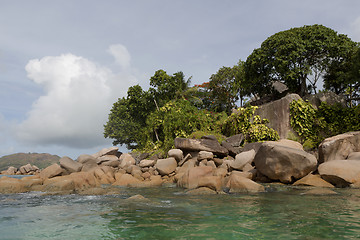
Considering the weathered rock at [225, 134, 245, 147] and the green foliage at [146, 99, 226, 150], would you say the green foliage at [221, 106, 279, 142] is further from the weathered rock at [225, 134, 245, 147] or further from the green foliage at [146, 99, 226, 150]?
the green foliage at [146, 99, 226, 150]

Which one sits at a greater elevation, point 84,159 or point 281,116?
point 281,116

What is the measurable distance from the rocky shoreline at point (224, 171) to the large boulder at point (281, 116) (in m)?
3.92

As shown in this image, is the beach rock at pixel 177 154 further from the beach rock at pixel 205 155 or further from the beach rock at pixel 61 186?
the beach rock at pixel 61 186

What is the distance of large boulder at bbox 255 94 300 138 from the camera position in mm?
18141

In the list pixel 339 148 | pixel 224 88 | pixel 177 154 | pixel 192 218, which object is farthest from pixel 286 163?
pixel 224 88

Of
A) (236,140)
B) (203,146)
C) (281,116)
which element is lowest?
(203,146)

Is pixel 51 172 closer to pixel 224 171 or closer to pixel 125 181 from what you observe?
pixel 125 181

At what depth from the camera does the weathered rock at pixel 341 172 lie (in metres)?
9.89

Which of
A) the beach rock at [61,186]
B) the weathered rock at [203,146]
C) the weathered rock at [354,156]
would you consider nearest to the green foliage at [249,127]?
the weathered rock at [203,146]

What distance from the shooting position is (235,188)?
943cm

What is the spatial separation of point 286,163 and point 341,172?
1876 mm

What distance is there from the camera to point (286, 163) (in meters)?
10.8

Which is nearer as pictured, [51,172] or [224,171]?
[224,171]

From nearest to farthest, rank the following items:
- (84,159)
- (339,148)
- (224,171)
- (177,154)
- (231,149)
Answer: (224,171)
(339,148)
(177,154)
(231,149)
(84,159)
